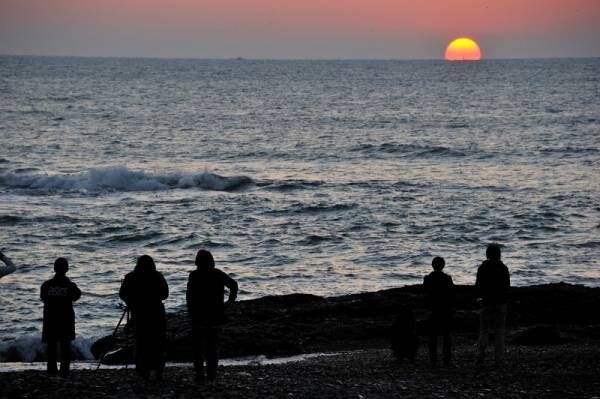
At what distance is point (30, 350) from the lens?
18672mm

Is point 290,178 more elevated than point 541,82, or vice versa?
point 541,82

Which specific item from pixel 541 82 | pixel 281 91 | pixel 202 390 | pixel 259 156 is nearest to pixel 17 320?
pixel 202 390

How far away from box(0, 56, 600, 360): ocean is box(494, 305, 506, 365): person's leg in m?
8.48

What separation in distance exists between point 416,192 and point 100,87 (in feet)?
374

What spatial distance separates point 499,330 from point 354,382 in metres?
2.43

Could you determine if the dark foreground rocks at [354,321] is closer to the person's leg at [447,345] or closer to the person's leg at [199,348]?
the person's leg at [447,345]

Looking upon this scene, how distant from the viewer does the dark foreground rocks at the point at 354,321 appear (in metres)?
17.8

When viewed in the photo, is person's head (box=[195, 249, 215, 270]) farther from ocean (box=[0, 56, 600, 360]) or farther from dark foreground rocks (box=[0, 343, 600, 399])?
ocean (box=[0, 56, 600, 360])

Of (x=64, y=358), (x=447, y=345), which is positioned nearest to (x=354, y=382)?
(x=447, y=345)

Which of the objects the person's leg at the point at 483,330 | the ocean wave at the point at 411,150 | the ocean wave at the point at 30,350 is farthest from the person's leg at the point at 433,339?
the ocean wave at the point at 411,150

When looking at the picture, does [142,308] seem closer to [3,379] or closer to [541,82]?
[3,379]

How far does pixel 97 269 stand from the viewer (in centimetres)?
2722

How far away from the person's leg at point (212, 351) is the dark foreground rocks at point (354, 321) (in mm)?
4987

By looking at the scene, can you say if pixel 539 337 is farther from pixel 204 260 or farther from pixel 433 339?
pixel 204 260
